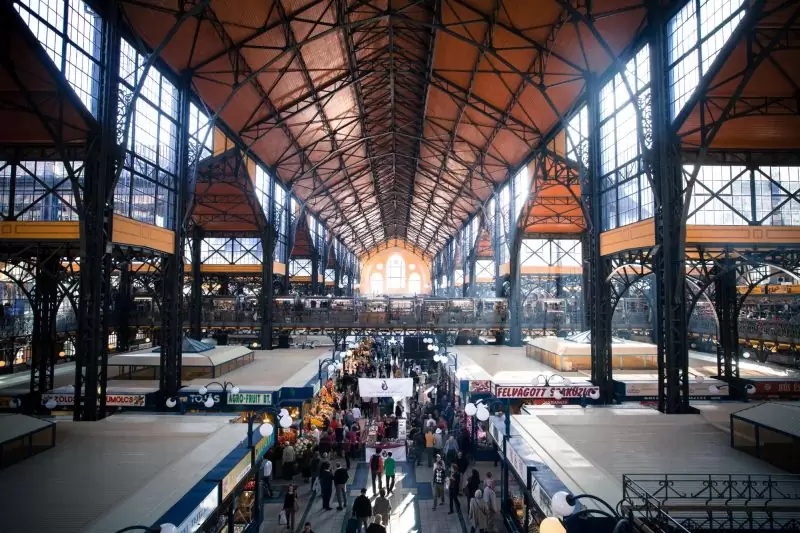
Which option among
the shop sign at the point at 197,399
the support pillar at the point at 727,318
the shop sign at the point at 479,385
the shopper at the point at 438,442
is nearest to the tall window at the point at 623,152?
the support pillar at the point at 727,318

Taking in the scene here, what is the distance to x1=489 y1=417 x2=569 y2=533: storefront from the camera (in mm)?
8117

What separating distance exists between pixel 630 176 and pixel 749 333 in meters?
15.4

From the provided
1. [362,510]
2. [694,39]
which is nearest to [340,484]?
[362,510]

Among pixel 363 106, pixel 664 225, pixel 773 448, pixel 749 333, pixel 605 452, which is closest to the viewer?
pixel 773 448

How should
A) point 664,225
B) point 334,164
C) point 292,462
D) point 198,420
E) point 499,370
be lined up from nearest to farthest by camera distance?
1. point 198,420
2. point 664,225
3. point 292,462
4. point 499,370
5. point 334,164

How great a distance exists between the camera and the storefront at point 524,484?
812 centimetres

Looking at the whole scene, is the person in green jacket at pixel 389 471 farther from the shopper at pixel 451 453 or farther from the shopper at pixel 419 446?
the shopper at pixel 419 446

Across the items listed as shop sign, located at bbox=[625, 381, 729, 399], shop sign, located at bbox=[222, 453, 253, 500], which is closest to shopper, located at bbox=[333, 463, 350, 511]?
shop sign, located at bbox=[222, 453, 253, 500]

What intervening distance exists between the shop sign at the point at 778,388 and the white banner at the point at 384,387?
470 inches

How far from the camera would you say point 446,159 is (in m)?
34.8

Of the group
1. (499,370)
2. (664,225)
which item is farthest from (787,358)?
(664,225)

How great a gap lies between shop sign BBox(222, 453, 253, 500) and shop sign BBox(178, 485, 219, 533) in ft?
1.33

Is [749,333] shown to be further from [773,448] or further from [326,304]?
[326,304]

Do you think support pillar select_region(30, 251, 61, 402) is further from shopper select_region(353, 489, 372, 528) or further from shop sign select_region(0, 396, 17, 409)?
shopper select_region(353, 489, 372, 528)
